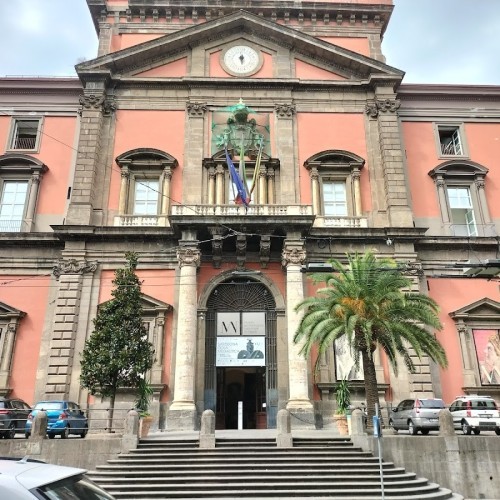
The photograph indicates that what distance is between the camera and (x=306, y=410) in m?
19.9

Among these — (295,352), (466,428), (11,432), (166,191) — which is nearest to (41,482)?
(11,432)

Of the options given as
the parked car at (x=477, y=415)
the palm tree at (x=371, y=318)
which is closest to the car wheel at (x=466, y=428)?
the parked car at (x=477, y=415)

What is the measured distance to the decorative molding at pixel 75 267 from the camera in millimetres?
22453

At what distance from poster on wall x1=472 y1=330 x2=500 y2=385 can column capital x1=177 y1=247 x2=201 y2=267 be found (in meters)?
13.1

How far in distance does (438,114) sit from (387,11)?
692cm

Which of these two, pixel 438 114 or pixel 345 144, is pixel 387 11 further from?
pixel 345 144

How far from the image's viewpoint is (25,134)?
2650cm

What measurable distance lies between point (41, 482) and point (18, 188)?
950 inches

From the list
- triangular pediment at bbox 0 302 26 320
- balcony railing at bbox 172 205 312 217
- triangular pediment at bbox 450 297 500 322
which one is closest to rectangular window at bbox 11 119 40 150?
triangular pediment at bbox 0 302 26 320

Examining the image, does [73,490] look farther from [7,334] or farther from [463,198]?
[463,198]

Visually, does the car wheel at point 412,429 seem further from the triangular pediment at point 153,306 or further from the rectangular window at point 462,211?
the triangular pediment at point 153,306

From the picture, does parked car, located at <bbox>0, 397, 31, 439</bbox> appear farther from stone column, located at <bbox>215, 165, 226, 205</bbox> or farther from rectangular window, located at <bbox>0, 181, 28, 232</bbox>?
stone column, located at <bbox>215, 165, 226, 205</bbox>

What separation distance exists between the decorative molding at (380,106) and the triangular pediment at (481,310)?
35.4 feet

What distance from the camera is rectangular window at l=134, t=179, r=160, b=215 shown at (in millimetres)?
24609
